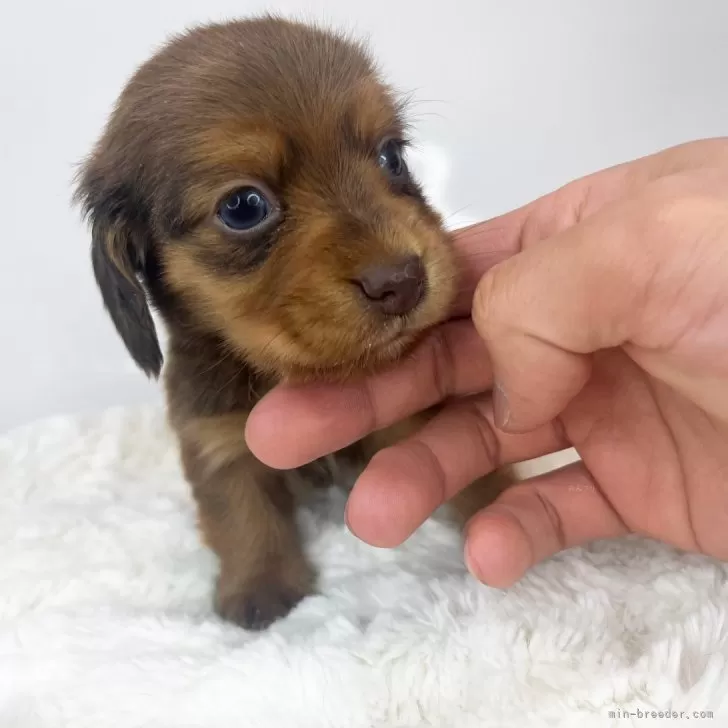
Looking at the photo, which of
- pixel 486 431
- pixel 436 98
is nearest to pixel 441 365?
pixel 486 431

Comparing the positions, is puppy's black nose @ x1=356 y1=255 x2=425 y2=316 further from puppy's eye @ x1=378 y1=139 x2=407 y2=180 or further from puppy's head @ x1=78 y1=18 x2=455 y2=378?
puppy's eye @ x1=378 y1=139 x2=407 y2=180

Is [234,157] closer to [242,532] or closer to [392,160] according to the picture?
[392,160]

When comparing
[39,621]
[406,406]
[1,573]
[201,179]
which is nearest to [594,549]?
[406,406]

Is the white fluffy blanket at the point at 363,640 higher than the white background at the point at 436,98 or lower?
lower

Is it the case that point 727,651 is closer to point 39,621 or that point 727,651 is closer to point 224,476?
point 224,476

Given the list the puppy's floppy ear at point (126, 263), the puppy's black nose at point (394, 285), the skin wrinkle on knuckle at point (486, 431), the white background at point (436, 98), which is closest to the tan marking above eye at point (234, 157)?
the puppy's floppy ear at point (126, 263)

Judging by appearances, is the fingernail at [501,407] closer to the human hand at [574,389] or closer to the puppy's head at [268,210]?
the human hand at [574,389]

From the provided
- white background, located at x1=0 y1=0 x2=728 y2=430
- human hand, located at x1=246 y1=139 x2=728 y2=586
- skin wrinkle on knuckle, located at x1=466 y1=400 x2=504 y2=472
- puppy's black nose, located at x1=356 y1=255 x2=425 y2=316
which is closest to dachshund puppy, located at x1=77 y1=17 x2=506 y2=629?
puppy's black nose, located at x1=356 y1=255 x2=425 y2=316
